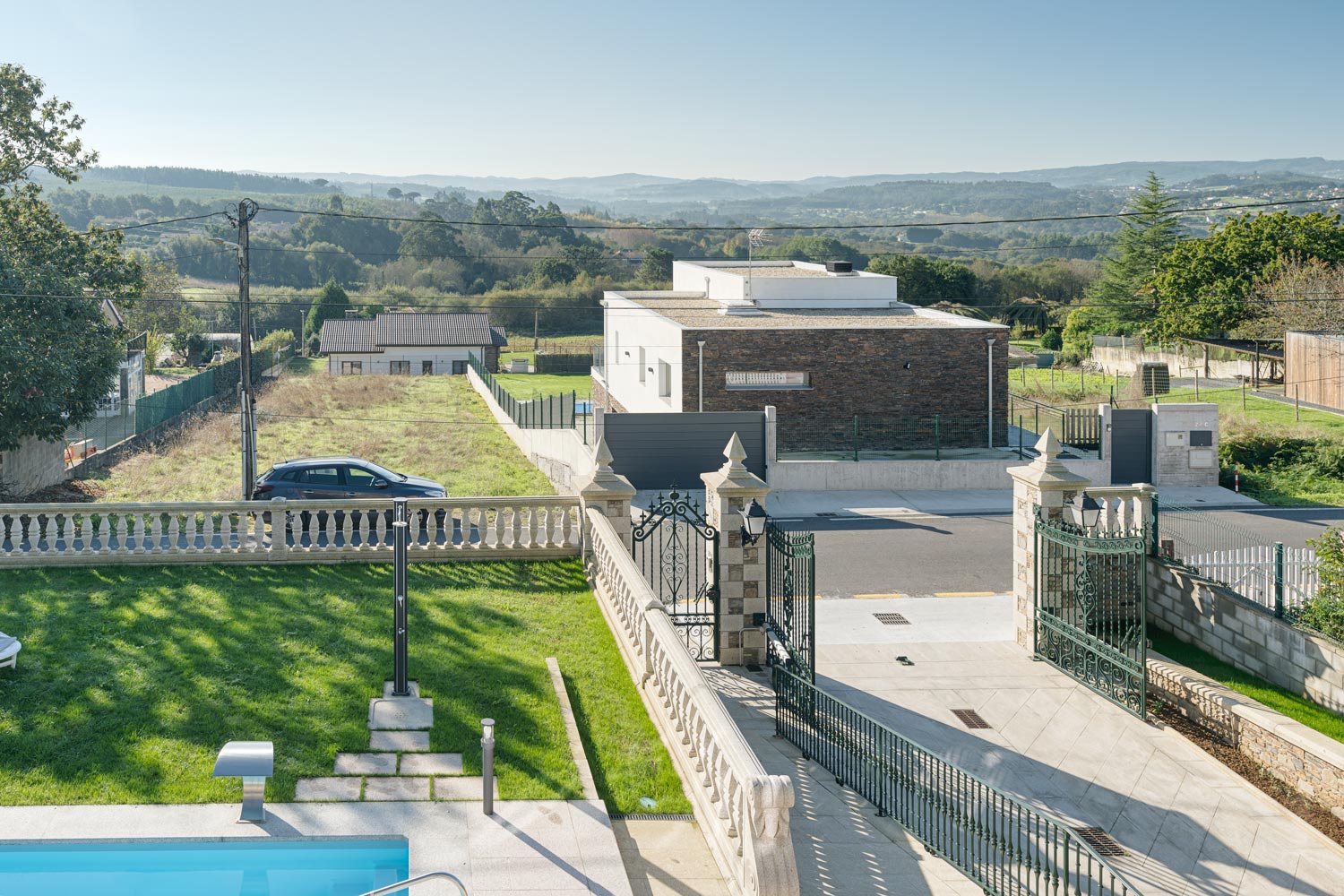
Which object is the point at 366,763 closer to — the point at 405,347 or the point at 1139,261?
the point at 405,347

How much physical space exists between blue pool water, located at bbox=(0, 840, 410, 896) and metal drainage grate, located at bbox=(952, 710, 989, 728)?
720cm

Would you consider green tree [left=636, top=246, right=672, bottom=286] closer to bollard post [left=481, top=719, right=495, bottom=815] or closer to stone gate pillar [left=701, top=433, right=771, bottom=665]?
stone gate pillar [left=701, top=433, right=771, bottom=665]

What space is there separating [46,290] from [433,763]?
68.8 feet

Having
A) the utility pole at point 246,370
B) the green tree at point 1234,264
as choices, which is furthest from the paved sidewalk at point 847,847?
the green tree at point 1234,264

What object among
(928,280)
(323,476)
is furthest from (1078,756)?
(928,280)

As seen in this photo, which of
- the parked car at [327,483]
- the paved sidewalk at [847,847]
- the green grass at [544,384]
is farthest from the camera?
the green grass at [544,384]

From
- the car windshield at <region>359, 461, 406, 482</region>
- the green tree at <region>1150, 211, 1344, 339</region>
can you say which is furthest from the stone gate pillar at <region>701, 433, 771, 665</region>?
the green tree at <region>1150, 211, 1344, 339</region>

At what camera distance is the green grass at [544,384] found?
5822 cm

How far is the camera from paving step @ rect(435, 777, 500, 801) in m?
9.80

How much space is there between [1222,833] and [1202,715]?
316 cm

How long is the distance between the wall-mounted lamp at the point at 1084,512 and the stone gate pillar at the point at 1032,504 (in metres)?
0.21

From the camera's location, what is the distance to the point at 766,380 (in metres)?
33.6

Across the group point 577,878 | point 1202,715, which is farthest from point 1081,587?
point 577,878

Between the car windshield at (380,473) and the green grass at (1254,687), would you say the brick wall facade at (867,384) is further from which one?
the green grass at (1254,687)
